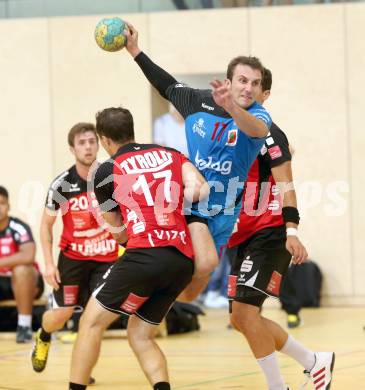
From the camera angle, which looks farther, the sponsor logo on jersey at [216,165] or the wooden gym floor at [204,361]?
the wooden gym floor at [204,361]

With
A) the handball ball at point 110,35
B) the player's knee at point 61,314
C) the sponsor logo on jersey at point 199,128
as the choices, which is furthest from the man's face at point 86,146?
the sponsor logo on jersey at point 199,128

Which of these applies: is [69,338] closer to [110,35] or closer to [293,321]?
[293,321]

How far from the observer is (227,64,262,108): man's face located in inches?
225

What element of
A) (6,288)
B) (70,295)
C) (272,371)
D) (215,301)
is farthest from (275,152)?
(215,301)

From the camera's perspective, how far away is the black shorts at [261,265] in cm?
604

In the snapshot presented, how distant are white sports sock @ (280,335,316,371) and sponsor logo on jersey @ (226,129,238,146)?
4.56 feet

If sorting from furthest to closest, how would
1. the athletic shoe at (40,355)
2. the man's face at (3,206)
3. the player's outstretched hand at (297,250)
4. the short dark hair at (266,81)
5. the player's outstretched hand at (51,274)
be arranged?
the man's face at (3,206), the player's outstretched hand at (51,274), the athletic shoe at (40,355), the short dark hair at (266,81), the player's outstretched hand at (297,250)

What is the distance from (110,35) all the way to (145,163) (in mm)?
932

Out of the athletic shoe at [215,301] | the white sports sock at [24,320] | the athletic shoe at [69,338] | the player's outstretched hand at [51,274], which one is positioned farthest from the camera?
the athletic shoe at [215,301]

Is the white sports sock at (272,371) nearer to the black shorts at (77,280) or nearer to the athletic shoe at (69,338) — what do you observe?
the black shorts at (77,280)

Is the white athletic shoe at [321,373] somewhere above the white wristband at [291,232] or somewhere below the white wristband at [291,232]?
below

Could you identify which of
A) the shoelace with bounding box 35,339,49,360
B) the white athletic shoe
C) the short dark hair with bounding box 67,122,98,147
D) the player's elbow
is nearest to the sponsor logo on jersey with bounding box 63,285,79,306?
the shoelace with bounding box 35,339,49,360

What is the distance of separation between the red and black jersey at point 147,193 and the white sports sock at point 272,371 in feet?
3.39

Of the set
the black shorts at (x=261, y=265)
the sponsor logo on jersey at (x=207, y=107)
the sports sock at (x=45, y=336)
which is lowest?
the sports sock at (x=45, y=336)
